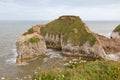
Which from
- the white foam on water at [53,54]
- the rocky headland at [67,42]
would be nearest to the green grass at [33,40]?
the rocky headland at [67,42]

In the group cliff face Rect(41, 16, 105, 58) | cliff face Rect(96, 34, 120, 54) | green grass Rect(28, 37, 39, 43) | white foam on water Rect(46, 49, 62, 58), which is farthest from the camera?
cliff face Rect(96, 34, 120, 54)

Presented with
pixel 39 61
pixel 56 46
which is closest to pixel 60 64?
pixel 39 61

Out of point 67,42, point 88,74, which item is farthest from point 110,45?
point 88,74

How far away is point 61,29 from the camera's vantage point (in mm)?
51188

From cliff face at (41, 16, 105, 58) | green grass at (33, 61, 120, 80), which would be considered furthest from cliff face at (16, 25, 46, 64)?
green grass at (33, 61, 120, 80)

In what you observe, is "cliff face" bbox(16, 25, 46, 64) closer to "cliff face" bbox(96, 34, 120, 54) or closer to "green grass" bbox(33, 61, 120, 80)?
"cliff face" bbox(96, 34, 120, 54)

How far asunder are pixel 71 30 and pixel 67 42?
4.43 metres

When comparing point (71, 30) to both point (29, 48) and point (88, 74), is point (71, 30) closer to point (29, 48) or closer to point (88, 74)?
point (29, 48)

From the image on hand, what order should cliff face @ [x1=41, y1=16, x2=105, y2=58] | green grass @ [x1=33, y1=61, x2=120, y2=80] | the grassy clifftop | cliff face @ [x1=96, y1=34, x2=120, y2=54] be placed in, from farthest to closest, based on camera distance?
cliff face @ [x1=96, y1=34, x2=120, y2=54] → the grassy clifftop → cliff face @ [x1=41, y1=16, x2=105, y2=58] → green grass @ [x1=33, y1=61, x2=120, y2=80]

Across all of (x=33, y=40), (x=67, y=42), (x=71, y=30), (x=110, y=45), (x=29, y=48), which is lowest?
(x=110, y=45)

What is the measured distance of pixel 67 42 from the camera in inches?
1761

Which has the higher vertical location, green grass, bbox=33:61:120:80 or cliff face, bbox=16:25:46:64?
green grass, bbox=33:61:120:80

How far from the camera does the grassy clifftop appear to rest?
4403 centimetres

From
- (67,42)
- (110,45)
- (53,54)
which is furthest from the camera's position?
(110,45)
